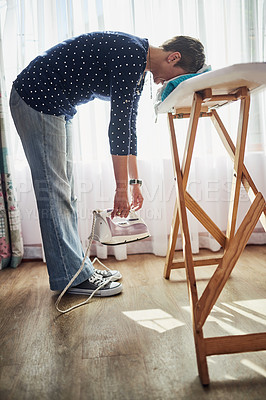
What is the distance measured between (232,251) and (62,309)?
25.2 inches

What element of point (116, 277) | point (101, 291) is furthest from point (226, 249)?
point (116, 277)

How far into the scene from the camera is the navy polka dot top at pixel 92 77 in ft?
3.89

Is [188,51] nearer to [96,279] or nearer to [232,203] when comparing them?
[232,203]

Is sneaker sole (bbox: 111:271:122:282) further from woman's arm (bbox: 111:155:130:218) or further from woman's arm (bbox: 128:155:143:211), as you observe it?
woman's arm (bbox: 111:155:130:218)

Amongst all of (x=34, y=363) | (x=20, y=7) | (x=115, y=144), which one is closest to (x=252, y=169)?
(x=115, y=144)

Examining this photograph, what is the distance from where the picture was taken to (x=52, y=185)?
1.38 m

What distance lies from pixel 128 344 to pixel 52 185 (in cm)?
60

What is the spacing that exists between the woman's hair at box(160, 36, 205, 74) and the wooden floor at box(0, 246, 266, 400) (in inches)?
30.5

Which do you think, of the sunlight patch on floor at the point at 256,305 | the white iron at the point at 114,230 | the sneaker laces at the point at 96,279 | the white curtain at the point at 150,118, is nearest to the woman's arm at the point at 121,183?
the white iron at the point at 114,230

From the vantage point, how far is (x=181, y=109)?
4.44ft

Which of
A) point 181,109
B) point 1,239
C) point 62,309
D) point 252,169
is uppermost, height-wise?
point 181,109

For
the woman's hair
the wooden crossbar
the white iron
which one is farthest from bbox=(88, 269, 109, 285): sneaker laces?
the woman's hair

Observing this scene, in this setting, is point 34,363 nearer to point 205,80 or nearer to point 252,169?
point 205,80

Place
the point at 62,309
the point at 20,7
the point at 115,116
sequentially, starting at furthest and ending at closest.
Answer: the point at 20,7 → the point at 62,309 → the point at 115,116
